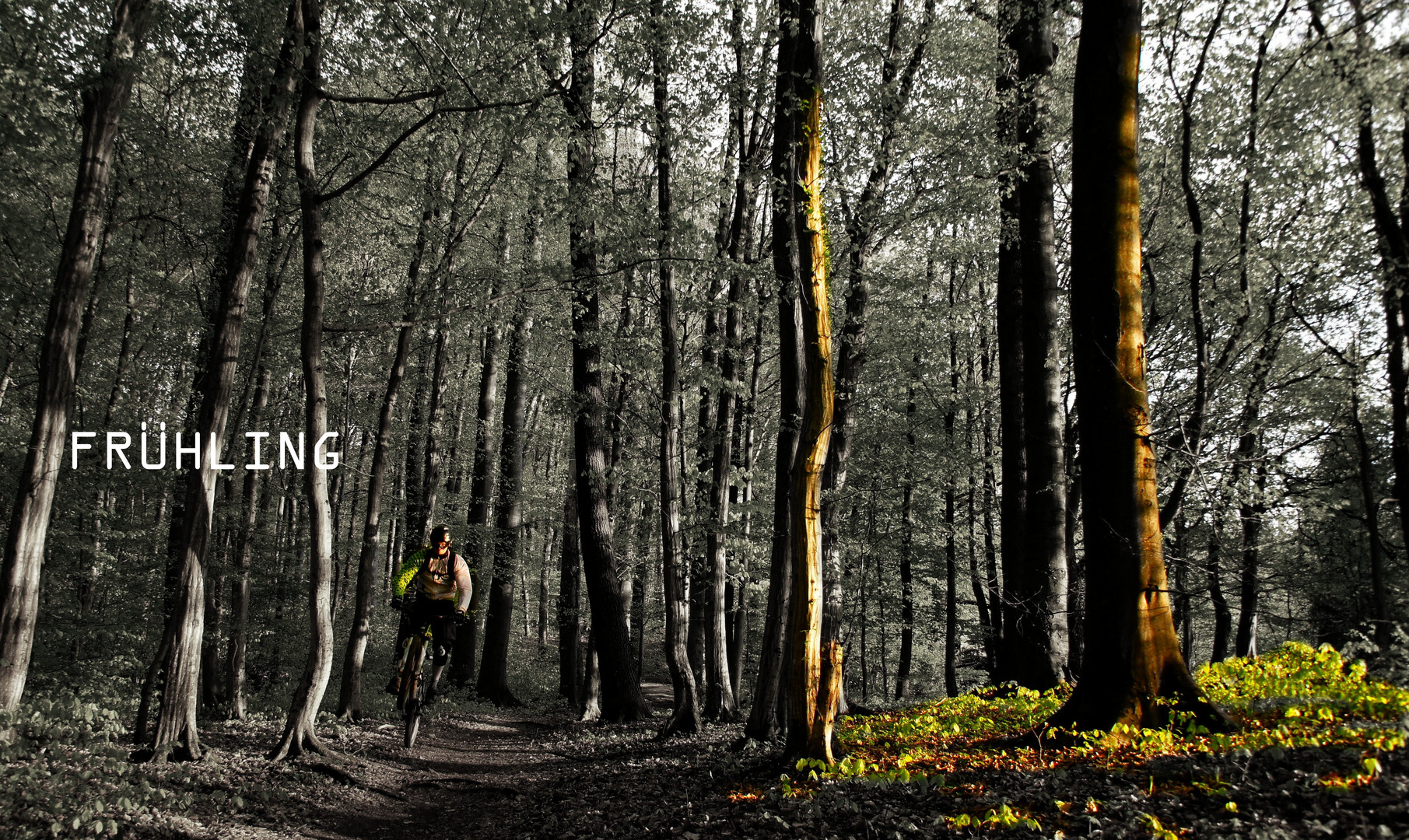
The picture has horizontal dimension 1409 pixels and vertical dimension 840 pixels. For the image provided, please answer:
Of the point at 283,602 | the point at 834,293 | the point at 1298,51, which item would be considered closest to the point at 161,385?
the point at 283,602

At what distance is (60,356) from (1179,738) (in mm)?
9505

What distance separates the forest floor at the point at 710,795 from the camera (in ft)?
10.9

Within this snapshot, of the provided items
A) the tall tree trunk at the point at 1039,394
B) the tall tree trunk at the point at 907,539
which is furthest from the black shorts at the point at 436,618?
the tall tree trunk at the point at 907,539

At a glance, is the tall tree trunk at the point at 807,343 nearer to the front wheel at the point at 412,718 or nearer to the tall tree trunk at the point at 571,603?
the front wheel at the point at 412,718

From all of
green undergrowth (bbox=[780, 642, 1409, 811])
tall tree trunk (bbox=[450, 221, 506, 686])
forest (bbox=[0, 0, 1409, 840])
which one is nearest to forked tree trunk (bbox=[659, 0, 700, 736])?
forest (bbox=[0, 0, 1409, 840])

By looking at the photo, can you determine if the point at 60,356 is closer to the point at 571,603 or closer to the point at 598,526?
the point at 598,526

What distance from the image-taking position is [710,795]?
5.82m

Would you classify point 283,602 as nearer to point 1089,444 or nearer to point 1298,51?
point 1089,444

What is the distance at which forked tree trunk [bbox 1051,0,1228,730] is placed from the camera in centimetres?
483

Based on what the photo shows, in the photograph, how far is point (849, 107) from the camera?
1064 cm

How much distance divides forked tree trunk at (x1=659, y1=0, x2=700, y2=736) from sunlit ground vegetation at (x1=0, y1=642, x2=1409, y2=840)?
1529 millimetres

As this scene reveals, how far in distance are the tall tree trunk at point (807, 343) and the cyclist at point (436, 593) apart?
477cm

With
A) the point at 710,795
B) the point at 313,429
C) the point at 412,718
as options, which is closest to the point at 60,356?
the point at 313,429

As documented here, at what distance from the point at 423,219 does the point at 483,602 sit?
10.2 meters
